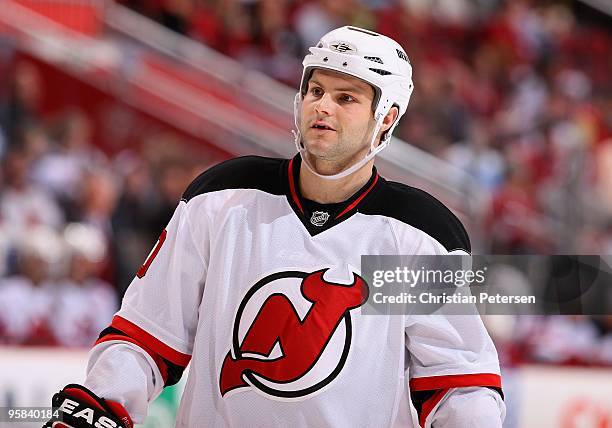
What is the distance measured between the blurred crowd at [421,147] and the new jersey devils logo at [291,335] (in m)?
2.85

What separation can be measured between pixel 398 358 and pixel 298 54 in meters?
6.02

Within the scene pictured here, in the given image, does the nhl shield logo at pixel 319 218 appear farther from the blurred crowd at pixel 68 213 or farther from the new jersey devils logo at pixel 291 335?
the blurred crowd at pixel 68 213

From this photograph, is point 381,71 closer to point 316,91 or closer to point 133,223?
point 316,91

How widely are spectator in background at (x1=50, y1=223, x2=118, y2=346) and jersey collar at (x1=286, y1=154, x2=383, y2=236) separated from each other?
3149 millimetres

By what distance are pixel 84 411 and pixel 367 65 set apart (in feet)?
3.14

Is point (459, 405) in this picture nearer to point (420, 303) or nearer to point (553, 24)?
point (420, 303)

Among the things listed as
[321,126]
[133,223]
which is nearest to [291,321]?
[321,126]

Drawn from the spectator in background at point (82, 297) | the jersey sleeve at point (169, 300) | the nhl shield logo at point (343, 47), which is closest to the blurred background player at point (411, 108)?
the spectator in background at point (82, 297)

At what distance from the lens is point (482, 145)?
7699 millimetres

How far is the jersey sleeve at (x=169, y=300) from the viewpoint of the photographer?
7.73 feet

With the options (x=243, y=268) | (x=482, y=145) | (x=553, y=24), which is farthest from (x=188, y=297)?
(x=553, y=24)

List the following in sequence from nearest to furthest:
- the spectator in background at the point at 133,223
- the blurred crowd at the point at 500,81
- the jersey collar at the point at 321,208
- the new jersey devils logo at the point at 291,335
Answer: the new jersey devils logo at the point at 291,335 → the jersey collar at the point at 321,208 → the spectator in background at the point at 133,223 → the blurred crowd at the point at 500,81

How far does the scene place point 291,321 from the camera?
91.5 inches

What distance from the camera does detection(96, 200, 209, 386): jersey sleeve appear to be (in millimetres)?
2357
